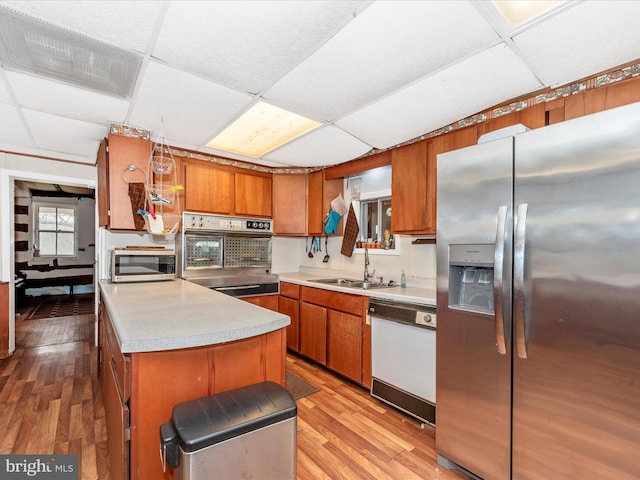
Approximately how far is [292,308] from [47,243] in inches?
264

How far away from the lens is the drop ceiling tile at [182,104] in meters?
1.75

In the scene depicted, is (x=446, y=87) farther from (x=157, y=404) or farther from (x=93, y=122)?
(x=93, y=122)

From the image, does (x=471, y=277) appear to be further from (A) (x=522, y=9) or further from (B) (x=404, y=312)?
(A) (x=522, y=9)

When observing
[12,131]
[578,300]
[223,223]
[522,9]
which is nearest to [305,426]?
[578,300]

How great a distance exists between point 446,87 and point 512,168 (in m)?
0.64

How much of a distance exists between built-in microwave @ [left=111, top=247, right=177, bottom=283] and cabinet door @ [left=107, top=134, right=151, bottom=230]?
273 mm

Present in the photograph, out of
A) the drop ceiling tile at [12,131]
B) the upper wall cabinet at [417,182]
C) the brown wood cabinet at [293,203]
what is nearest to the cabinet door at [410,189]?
the upper wall cabinet at [417,182]

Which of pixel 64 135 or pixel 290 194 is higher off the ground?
pixel 64 135

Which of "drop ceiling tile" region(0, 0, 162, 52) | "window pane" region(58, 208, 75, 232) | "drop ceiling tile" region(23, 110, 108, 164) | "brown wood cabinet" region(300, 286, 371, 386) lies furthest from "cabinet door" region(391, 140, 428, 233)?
"window pane" region(58, 208, 75, 232)

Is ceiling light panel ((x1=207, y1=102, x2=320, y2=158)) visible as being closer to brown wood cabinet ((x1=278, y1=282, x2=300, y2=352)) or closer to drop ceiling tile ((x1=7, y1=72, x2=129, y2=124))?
drop ceiling tile ((x1=7, y1=72, x2=129, y2=124))

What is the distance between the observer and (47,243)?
268 inches

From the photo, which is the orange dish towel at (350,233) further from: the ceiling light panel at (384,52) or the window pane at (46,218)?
the window pane at (46,218)

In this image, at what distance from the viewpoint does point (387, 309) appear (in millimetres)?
2391

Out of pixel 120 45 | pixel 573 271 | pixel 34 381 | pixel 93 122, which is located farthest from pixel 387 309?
pixel 34 381
